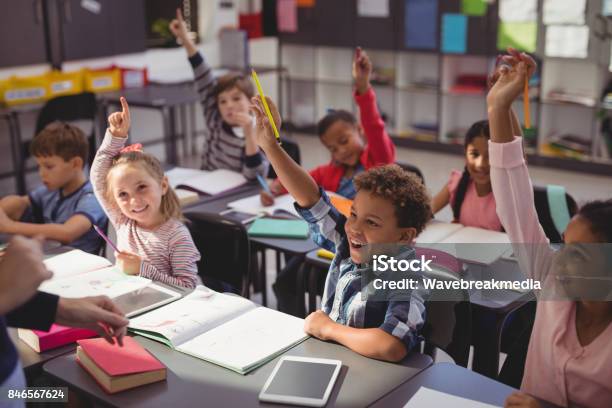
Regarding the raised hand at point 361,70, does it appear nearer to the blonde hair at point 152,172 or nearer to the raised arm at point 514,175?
the blonde hair at point 152,172

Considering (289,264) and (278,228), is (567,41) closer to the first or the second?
(289,264)

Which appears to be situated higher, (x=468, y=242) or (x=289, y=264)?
(x=468, y=242)

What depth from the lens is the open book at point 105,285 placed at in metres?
2.10

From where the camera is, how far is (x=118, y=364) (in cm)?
168

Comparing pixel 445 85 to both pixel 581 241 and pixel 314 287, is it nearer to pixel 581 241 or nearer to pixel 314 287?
pixel 314 287

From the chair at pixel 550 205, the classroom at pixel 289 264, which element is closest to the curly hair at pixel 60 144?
the classroom at pixel 289 264

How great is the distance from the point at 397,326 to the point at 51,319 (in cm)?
78

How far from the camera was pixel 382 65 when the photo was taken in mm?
7555

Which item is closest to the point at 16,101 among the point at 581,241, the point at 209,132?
the point at 209,132

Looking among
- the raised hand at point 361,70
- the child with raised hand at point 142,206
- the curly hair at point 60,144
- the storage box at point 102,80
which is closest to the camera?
the child with raised hand at point 142,206

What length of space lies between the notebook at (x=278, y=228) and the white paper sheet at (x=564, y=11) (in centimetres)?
397

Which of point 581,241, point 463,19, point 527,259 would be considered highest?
point 463,19

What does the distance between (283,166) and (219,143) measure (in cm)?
194

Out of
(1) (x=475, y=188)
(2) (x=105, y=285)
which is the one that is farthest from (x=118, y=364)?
(1) (x=475, y=188)
